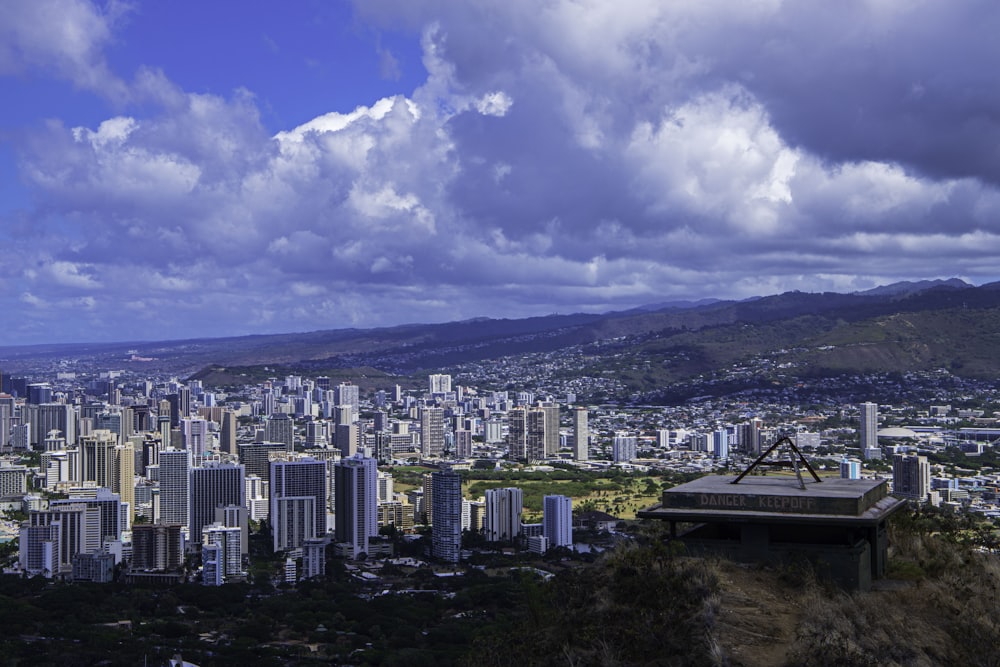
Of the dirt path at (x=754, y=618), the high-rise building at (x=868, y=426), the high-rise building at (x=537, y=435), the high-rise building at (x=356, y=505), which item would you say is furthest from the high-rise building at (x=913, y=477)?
the dirt path at (x=754, y=618)

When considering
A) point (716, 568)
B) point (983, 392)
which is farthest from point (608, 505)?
point (983, 392)

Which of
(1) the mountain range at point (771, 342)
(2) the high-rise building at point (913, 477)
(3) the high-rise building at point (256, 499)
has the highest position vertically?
(1) the mountain range at point (771, 342)

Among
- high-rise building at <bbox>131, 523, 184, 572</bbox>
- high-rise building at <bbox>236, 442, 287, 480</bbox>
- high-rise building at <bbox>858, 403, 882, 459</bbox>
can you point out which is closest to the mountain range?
high-rise building at <bbox>858, 403, 882, 459</bbox>

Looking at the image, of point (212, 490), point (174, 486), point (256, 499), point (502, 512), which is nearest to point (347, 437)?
point (256, 499)

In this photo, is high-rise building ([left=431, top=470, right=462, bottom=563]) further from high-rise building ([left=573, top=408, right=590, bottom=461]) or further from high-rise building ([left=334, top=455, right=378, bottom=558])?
high-rise building ([left=573, top=408, right=590, bottom=461])

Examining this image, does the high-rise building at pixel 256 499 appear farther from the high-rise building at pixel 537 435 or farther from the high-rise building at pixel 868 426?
the high-rise building at pixel 868 426

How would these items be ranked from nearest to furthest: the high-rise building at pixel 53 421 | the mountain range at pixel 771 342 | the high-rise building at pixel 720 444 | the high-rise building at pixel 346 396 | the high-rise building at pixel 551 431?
1. the high-rise building at pixel 720 444
2. the high-rise building at pixel 551 431
3. the high-rise building at pixel 53 421
4. the mountain range at pixel 771 342
5. the high-rise building at pixel 346 396

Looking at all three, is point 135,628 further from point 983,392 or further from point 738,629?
point 983,392
